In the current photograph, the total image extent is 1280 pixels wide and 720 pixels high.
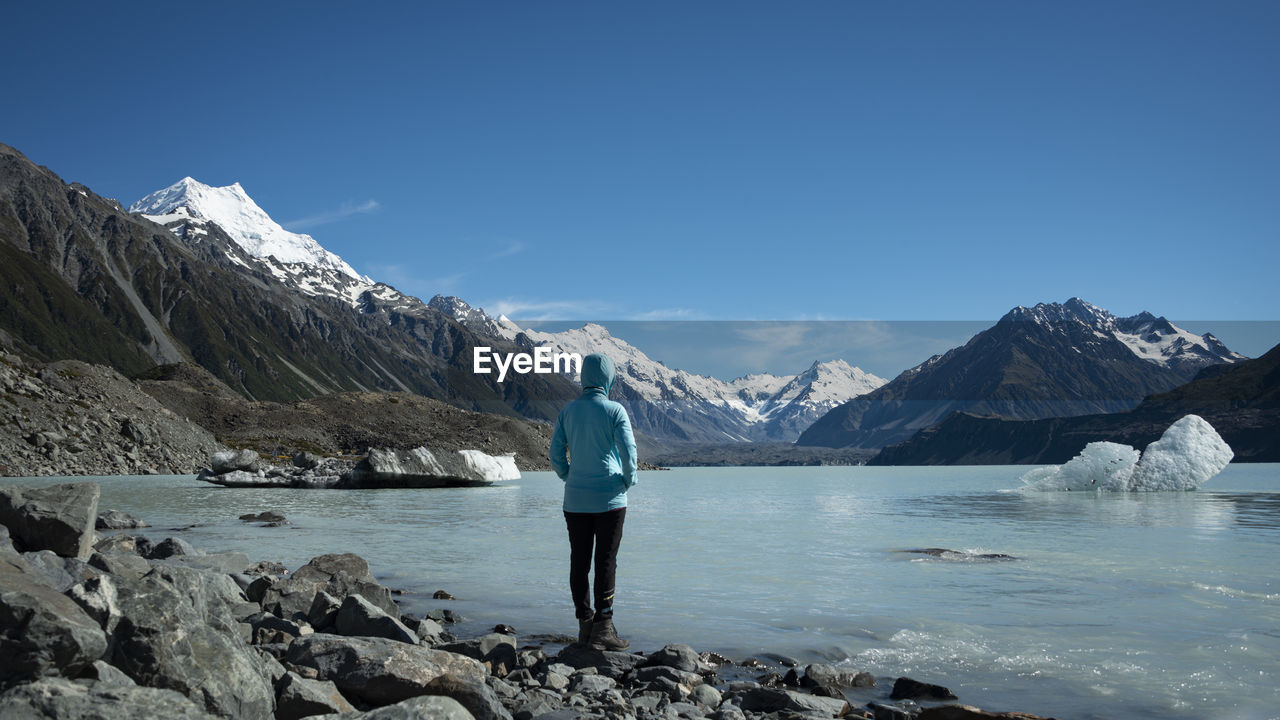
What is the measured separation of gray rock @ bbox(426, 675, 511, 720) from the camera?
6.93 meters

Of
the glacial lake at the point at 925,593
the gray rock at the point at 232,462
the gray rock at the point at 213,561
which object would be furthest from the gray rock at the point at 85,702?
the gray rock at the point at 232,462

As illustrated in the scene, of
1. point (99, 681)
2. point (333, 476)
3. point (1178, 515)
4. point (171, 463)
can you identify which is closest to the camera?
point (99, 681)

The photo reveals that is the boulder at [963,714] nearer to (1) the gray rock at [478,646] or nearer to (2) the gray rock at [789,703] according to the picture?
(2) the gray rock at [789,703]

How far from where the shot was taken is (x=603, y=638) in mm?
10398

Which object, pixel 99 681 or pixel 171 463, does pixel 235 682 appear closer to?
pixel 99 681

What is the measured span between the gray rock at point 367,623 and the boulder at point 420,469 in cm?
5870

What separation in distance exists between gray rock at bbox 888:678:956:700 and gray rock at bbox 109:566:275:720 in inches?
244

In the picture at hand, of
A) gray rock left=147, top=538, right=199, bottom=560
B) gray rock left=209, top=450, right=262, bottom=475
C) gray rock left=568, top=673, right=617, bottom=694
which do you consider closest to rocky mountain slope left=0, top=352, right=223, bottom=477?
gray rock left=209, top=450, right=262, bottom=475

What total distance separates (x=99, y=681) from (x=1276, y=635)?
46.1 ft

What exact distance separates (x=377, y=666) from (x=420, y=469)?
6401cm

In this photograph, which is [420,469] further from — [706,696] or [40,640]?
[40,640]

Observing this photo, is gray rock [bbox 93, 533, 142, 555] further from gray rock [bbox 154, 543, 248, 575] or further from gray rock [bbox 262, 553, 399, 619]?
gray rock [bbox 262, 553, 399, 619]

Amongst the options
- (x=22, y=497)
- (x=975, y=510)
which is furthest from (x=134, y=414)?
(x=22, y=497)

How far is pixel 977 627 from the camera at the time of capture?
1234 centimetres
